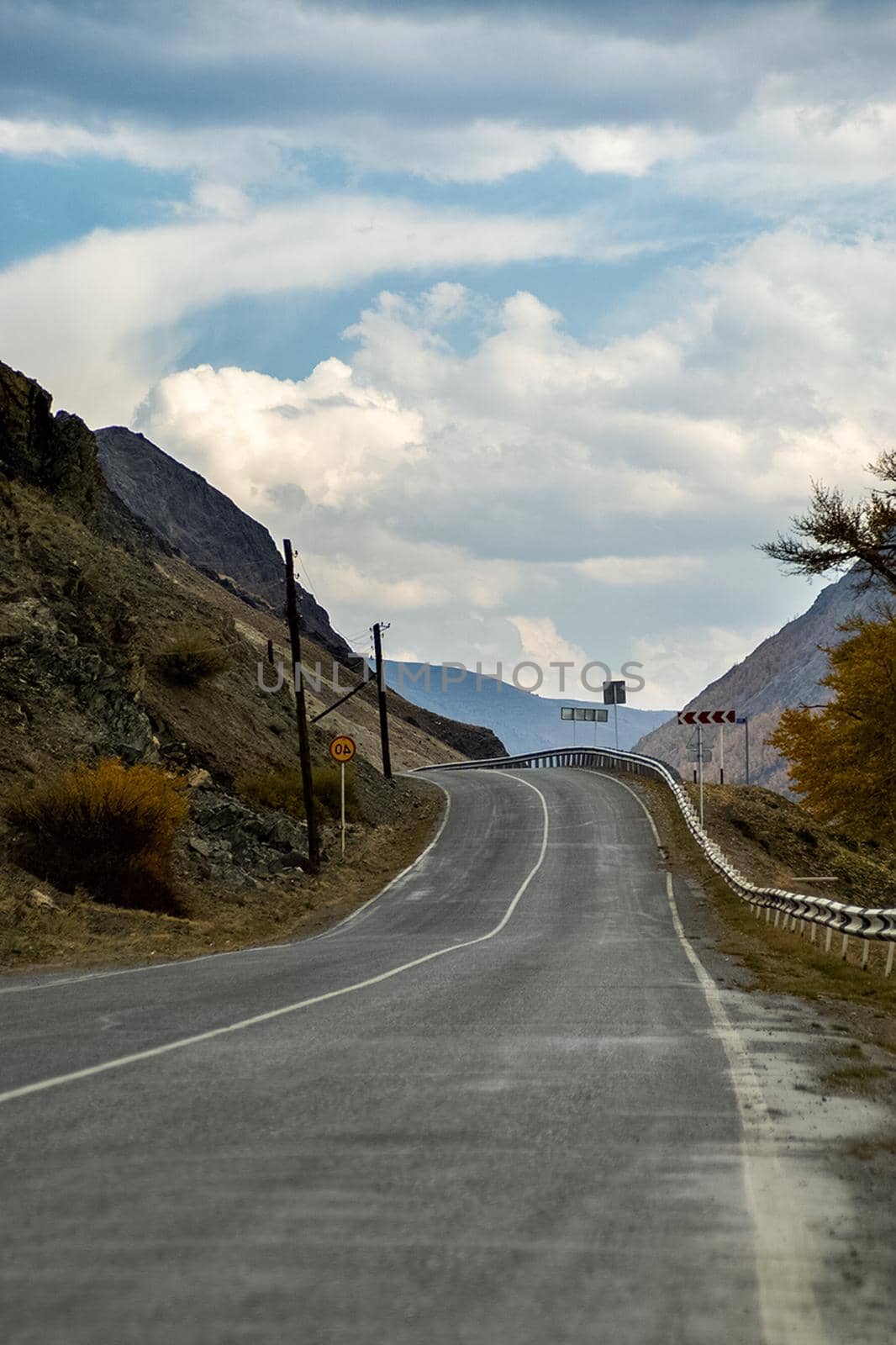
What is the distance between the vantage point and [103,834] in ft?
82.9

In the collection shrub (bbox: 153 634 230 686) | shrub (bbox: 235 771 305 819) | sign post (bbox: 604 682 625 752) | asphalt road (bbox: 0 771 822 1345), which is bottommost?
asphalt road (bbox: 0 771 822 1345)

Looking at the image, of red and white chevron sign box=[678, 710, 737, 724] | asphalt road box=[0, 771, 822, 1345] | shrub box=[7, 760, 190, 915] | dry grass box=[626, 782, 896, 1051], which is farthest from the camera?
red and white chevron sign box=[678, 710, 737, 724]

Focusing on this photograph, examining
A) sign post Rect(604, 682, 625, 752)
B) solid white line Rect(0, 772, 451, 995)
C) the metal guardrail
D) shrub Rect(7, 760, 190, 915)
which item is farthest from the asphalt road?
sign post Rect(604, 682, 625, 752)

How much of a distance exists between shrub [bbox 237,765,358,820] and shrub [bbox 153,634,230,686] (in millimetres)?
4640

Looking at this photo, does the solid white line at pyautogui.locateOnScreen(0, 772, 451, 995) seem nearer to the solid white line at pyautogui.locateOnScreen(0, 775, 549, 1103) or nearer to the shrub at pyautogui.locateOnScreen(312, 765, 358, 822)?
the solid white line at pyautogui.locateOnScreen(0, 775, 549, 1103)

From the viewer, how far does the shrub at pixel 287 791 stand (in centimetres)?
3978

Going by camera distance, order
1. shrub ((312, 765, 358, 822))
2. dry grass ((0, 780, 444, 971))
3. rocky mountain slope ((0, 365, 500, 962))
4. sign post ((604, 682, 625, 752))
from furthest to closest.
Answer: sign post ((604, 682, 625, 752)), shrub ((312, 765, 358, 822)), rocky mountain slope ((0, 365, 500, 962)), dry grass ((0, 780, 444, 971))

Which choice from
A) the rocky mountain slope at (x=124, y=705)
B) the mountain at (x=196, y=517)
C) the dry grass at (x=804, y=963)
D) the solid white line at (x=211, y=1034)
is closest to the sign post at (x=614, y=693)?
the rocky mountain slope at (x=124, y=705)

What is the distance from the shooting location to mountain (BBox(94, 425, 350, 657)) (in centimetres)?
17250

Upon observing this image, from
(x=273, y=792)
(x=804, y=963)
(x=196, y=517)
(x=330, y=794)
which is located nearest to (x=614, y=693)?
(x=330, y=794)

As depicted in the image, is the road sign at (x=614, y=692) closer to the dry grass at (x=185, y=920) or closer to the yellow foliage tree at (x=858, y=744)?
the yellow foliage tree at (x=858, y=744)

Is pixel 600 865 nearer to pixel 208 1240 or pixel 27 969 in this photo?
pixel 27 969

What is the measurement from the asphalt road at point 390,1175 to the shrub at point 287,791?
27.4 m

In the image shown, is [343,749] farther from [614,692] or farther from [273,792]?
[614,692]
